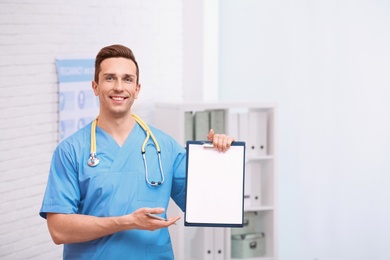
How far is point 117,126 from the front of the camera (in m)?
2.86

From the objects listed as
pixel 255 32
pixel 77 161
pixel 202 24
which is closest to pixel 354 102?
pixel 255 32

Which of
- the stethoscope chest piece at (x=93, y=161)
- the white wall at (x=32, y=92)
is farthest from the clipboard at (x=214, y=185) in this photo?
the white wall at (x=32, y=92)

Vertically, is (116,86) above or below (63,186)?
above

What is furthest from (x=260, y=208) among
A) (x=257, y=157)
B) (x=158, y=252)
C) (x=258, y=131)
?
(x=158, y=252)

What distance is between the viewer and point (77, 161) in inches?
108

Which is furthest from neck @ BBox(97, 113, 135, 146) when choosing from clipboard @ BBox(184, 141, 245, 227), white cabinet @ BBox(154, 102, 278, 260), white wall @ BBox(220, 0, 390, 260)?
white wall @ BBox(220, 0, 390, 260)

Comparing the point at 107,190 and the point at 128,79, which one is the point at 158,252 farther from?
the point at 128,79

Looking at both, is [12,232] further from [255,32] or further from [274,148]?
[255,32]

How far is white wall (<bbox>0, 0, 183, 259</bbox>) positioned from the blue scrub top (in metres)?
1.60

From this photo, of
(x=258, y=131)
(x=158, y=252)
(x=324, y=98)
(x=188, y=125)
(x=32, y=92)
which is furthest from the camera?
(x=324, y=98)

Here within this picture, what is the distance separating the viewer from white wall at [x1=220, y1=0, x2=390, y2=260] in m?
5.79

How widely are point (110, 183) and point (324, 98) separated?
11.1 ft

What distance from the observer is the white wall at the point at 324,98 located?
19.0ft

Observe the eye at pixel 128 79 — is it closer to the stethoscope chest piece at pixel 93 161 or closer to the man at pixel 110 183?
the man at pixel 110 183
